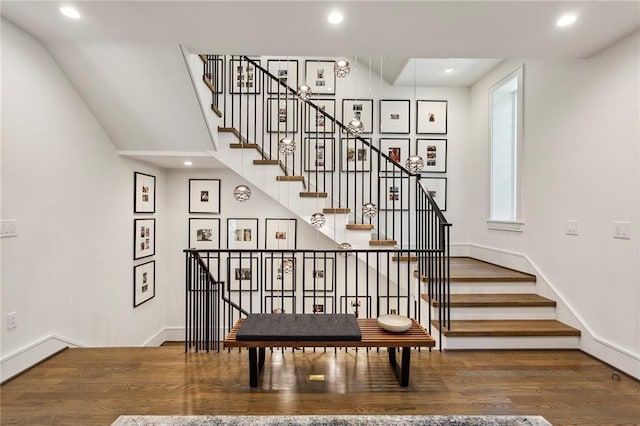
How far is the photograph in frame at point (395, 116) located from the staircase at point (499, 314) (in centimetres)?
255

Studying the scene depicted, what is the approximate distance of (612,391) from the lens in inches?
101

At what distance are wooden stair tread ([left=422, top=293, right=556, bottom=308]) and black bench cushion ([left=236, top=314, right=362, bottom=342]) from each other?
136 cm

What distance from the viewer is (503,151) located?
16.5ft

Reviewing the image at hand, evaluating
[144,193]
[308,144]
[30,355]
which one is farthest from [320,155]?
[30,355]

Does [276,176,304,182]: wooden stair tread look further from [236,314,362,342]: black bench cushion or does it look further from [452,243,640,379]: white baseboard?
[452,243,640,379]: white baseboard

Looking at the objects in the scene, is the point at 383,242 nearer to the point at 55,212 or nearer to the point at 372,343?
the point at 372,343

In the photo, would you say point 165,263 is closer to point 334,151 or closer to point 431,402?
point 334,151

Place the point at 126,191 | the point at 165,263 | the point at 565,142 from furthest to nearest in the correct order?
the point at 165,263
the point at 126,191
the point at 565,142

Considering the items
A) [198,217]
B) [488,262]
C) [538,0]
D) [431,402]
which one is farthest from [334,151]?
[431,402]

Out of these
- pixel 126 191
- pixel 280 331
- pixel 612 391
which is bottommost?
pixel 612 391

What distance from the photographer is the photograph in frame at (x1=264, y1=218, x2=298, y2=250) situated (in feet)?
18.5

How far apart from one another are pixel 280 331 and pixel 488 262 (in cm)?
385

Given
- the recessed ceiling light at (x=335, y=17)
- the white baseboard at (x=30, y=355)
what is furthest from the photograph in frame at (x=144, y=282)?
the recessed ceiling light at (x=335, y=17)

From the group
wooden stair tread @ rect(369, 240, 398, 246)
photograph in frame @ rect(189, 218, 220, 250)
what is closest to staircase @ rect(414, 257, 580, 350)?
wooden stair tread @ rect(369, 240, 398, 246)
